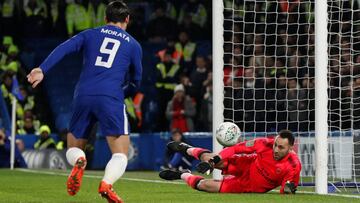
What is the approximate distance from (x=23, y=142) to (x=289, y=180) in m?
10.2

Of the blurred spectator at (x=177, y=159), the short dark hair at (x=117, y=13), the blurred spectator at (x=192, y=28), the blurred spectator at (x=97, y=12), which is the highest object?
the blurred spectator at (x=97, y=12)

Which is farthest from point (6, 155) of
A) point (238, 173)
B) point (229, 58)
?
point (238, 173)

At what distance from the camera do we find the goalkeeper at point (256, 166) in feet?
37.9

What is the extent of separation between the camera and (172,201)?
10.2 m

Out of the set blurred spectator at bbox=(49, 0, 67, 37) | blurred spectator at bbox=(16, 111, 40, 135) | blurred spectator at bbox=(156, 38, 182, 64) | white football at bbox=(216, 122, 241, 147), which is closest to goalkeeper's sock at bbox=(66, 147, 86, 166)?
white football at bbox=(216, 122, 241, 147)

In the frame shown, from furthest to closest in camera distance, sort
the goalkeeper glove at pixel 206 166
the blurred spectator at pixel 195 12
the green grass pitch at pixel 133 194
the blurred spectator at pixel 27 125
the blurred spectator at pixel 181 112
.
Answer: the blurred spectator at pixel 195 12
the blurred spectator at pixel 27 125
the blurred spectator at pixel 181 112
the goalkeeper glove at pixel 206 166
the green grass pitch at pixel 133 194

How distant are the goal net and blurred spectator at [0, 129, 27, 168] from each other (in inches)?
179

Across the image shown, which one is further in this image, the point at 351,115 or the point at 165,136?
the point at 165,136

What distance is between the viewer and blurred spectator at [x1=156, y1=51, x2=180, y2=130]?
22578 mm

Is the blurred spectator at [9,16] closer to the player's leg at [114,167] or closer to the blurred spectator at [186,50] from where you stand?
the blurred spectator at [186,50]

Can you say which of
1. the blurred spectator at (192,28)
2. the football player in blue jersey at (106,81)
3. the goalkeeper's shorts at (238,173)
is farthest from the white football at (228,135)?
the blurred spectator at (192,28)

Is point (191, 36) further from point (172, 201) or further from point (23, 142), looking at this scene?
point (172, 201)

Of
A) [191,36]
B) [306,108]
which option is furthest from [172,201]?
[191,36]

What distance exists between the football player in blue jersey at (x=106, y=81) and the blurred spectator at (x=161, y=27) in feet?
51.0
